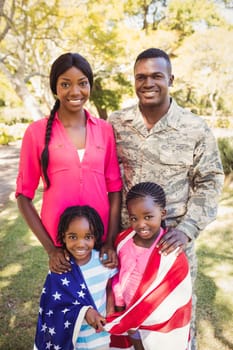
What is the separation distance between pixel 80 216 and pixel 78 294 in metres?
0.44

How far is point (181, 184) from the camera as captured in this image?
2.37 m

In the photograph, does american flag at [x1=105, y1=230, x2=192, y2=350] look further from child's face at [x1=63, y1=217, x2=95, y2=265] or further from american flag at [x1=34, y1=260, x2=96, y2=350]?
child's face at [x1=63, y1=217, x2=95, y2=265]

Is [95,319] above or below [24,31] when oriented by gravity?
below

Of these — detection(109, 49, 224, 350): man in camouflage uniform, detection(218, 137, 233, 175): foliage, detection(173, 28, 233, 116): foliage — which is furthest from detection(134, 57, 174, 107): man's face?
detection(173, 28, 233, 116): foliage

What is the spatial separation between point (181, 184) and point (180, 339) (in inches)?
35.6

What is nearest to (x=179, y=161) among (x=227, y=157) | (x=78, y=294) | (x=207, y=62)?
(x=78, y=294)

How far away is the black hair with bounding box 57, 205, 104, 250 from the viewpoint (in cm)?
211

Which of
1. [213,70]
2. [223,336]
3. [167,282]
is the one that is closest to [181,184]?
[167,282]

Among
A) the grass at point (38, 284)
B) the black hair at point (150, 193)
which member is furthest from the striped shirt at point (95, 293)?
the grass at point (38, 284)

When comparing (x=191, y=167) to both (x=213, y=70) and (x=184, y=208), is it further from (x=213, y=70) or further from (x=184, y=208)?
(x=213, y=70)

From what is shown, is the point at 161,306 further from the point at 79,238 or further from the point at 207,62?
the point at 207,62

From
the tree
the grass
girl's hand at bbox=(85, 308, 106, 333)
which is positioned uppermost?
the tree

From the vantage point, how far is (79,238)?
2.12 meters

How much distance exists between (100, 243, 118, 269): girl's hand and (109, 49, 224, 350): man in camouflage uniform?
1.22 ft
